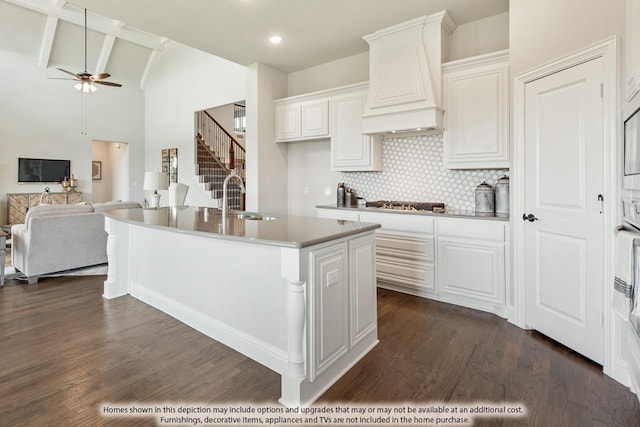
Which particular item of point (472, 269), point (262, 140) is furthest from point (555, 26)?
point (262, 140)

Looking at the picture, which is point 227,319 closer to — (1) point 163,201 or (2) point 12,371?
(2) point 12,371

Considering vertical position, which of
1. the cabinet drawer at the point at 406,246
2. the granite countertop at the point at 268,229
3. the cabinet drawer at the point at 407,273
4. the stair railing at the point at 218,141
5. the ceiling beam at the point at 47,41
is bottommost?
the cabinet drawer at the point at 407,273

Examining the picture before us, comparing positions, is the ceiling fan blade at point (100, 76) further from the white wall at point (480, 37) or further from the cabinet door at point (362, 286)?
the cabinet door at point (362, 286)

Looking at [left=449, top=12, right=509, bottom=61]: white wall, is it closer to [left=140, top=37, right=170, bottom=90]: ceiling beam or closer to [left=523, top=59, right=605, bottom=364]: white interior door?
[left=523, top=59, right=605, bottom=364]: white interior door

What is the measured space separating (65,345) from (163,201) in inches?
274

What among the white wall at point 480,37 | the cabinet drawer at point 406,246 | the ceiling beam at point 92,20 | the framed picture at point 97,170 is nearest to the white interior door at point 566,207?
the cabinet drawer at point 406,246

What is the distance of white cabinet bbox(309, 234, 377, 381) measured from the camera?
6.25 ft

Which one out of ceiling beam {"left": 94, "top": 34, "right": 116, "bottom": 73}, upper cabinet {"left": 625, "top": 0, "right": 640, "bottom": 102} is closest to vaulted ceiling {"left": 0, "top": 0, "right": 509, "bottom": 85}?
upper cabinet {"left": 625, "top": 0, "right": 640, "bottom": 102}

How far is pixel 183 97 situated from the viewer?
840 centimetres

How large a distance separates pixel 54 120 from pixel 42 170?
1.27m

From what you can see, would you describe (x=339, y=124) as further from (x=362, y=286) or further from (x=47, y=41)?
(x=47, y=41)

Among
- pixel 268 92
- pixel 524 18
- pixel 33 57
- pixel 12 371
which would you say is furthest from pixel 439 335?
pixel 33 57

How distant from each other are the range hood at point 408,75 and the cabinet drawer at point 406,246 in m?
1.17

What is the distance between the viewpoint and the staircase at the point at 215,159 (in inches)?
313
